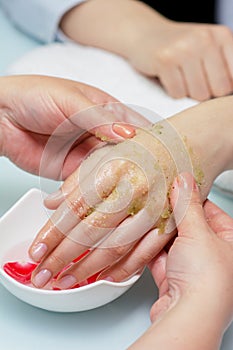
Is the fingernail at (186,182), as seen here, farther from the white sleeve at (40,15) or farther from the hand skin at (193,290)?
the white sleeve at (40,15)

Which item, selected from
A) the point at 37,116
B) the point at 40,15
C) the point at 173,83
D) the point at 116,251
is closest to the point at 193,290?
the point at 116,251

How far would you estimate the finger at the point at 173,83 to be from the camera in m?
1.05

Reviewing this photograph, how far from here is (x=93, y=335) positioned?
0.70 metres

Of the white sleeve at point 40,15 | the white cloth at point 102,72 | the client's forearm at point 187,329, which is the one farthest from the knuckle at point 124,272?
the white sleeve at point 40,15

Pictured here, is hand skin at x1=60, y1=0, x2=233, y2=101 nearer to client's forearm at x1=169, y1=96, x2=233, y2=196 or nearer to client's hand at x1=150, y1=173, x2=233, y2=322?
client's forearm at x1=169, y1=96, x2=233, y2=196

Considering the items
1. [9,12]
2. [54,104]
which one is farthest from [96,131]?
[9,12]

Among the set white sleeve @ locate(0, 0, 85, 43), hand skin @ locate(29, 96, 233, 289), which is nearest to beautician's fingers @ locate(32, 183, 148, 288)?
hand skin @ locate(29, 96, 233, 289)

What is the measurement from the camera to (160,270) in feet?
2.39

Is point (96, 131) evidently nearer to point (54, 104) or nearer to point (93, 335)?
point (54, 104)

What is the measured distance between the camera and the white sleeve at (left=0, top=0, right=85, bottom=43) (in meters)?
1.20

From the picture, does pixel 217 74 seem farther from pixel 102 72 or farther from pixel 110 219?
pixel 110 219

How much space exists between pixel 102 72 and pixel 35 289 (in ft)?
1.74

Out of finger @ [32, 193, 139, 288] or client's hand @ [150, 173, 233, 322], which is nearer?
client's hand @ [150, 173, 233, 322]

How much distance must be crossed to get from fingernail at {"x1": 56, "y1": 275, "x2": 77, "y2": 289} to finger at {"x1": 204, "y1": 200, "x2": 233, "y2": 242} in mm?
181
